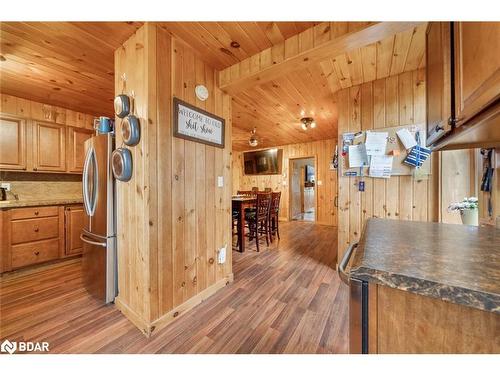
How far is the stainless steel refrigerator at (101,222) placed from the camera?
1.78m

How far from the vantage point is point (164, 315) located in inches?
60.9

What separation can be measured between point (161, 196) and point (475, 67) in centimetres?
175

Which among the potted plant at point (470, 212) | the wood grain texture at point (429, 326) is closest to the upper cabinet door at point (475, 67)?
the wood grain texture at point (429, 326)

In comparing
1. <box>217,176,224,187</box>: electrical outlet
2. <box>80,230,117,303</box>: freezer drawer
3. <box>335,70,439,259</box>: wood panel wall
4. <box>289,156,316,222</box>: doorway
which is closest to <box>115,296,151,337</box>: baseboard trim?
<box>80,230,117,303</box>: freezer drawer

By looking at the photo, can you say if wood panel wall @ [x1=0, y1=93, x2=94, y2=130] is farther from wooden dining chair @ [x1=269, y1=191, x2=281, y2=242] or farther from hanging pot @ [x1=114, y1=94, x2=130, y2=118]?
wooden dining chair @ [x1=269, y1=191, x2=281, y2=242]

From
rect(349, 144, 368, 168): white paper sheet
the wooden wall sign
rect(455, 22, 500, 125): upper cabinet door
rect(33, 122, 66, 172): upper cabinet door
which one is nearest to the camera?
rect(455, 22, 500, 125): upper cabinet door

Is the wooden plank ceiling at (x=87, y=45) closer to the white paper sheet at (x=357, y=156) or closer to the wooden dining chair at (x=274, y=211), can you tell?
the white paper sheet at (x=357, y=156)

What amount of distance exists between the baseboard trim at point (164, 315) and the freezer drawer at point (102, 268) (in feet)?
0.40

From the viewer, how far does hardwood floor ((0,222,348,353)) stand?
1.36 metres

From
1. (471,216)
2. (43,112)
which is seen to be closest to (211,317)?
(471,216)

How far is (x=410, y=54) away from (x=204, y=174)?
2218 millimetres

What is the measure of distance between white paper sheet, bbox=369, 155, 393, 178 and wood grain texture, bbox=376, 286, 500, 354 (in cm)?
211
